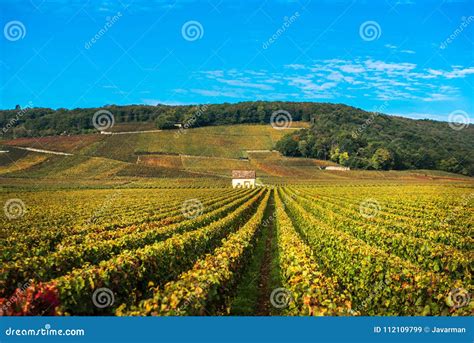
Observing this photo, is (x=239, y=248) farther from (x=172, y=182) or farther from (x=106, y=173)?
(x=106, y=173)

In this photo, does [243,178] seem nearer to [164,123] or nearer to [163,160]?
[163,160]

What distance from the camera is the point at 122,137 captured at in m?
122

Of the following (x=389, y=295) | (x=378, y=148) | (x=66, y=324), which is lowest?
(x=389, y=295)

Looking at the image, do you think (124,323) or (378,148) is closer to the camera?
(124,323)

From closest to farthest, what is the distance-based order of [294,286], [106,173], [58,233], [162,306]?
1. [162,306]
2. [294,286]
3. [58,233]
4. [106,173]

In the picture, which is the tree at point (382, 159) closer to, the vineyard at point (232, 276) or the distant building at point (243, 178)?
the distant building at point (243, 178)

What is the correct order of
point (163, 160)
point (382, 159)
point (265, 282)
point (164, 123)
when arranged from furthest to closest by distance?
point (164, 123) → point (382, 159) → point (163, 160) → point (265, 282)

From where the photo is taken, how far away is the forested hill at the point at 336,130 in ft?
275

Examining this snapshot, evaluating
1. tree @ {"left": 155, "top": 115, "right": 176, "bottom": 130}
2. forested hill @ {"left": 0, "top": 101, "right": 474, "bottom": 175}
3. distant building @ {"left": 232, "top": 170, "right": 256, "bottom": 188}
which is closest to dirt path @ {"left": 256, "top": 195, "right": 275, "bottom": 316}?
forested hill @ {"left": 0, "top": 101, "right": 474, "bottom": 175}

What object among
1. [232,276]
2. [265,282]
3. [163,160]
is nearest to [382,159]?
[163,160]

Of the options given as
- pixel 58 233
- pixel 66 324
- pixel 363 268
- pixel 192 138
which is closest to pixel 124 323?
pixel 66 324

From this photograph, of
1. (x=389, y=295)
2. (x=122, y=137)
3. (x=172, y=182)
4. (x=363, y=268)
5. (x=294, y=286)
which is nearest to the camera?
(x=294, y=286)

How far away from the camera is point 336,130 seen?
420ft

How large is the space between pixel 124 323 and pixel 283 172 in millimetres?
97259
